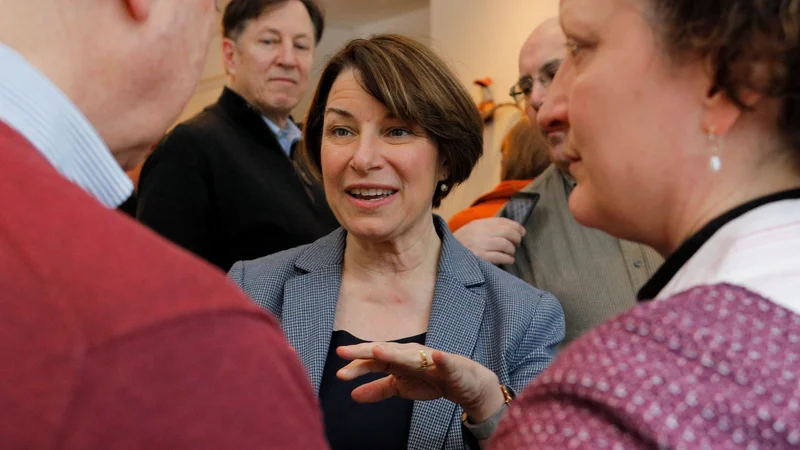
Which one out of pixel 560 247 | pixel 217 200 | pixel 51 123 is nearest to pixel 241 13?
pixel 217 200

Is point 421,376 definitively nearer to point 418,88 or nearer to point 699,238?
point 699,238

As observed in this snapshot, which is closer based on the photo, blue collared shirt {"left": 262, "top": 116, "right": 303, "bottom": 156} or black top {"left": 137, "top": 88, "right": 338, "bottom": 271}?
black top {"left": 137, "top": 88, "right": 338, "bottom": 271}

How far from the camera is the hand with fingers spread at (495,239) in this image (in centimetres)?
212

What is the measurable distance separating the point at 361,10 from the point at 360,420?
5099mm

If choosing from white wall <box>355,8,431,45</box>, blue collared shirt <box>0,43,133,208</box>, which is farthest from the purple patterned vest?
white wall <box>355,8,431,45</box>

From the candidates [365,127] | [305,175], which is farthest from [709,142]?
[305,175]

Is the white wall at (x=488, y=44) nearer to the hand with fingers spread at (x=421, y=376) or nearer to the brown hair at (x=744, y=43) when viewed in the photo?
the hand with fingers spread at (x=421, y=376)

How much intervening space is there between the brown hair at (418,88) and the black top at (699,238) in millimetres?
1156

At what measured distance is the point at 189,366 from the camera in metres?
0.52

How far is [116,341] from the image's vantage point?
19.3 inches

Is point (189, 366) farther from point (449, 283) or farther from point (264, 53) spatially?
point (264, 53)

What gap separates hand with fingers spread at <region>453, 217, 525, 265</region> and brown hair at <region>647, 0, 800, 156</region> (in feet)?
4.41

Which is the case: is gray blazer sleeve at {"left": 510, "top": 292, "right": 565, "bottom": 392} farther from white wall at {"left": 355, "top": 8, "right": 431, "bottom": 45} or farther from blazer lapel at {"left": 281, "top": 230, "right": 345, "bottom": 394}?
white wall at {"left": 355, "top": 8, "right": 431, "bottom": 45}

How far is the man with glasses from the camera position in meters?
2.04
